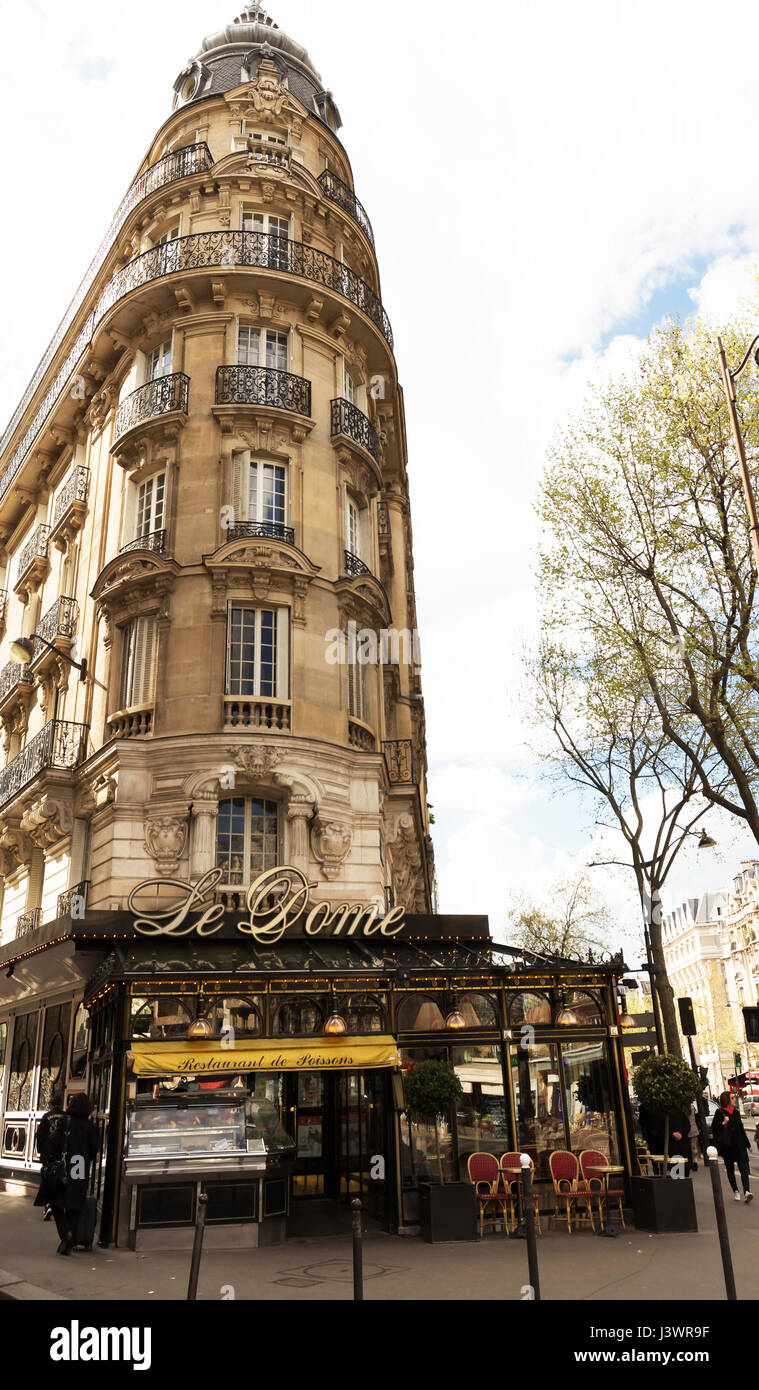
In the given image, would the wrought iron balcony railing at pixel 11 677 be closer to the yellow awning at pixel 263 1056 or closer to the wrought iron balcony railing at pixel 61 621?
the wrought iron balcony railing at pixel 61 621

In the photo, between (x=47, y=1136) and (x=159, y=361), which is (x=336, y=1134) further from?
(x=159, y=361)

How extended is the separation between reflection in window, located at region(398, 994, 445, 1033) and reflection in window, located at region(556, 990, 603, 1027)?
1967 mm

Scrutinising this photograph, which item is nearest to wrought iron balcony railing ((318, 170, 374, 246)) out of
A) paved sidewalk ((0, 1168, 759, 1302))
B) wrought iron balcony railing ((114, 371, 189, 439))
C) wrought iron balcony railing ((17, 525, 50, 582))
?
wrought iron balcony railing ((114, 371, 189, 439))

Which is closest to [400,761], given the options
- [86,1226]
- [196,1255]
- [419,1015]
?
[419,1015]

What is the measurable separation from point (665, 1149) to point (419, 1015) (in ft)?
→ 14.5

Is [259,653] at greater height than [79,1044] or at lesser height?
greater

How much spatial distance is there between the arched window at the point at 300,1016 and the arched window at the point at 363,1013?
1.15 ft

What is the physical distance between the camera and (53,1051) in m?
19.3

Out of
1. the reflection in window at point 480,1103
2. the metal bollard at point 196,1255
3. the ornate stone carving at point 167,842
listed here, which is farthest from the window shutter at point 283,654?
the metal bollard at point 196,1255

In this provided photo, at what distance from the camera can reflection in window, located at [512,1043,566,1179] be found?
14.4 metres

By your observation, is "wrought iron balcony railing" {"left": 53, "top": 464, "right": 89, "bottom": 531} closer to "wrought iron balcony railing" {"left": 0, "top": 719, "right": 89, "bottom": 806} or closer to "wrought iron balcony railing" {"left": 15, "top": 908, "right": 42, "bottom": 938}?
"wrought iron balcony railing" {"left": 0, "top": 719, "right": 89, "bottom": 806}

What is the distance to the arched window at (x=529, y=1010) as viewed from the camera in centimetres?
1482

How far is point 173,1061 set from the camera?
→ 1335 cm
